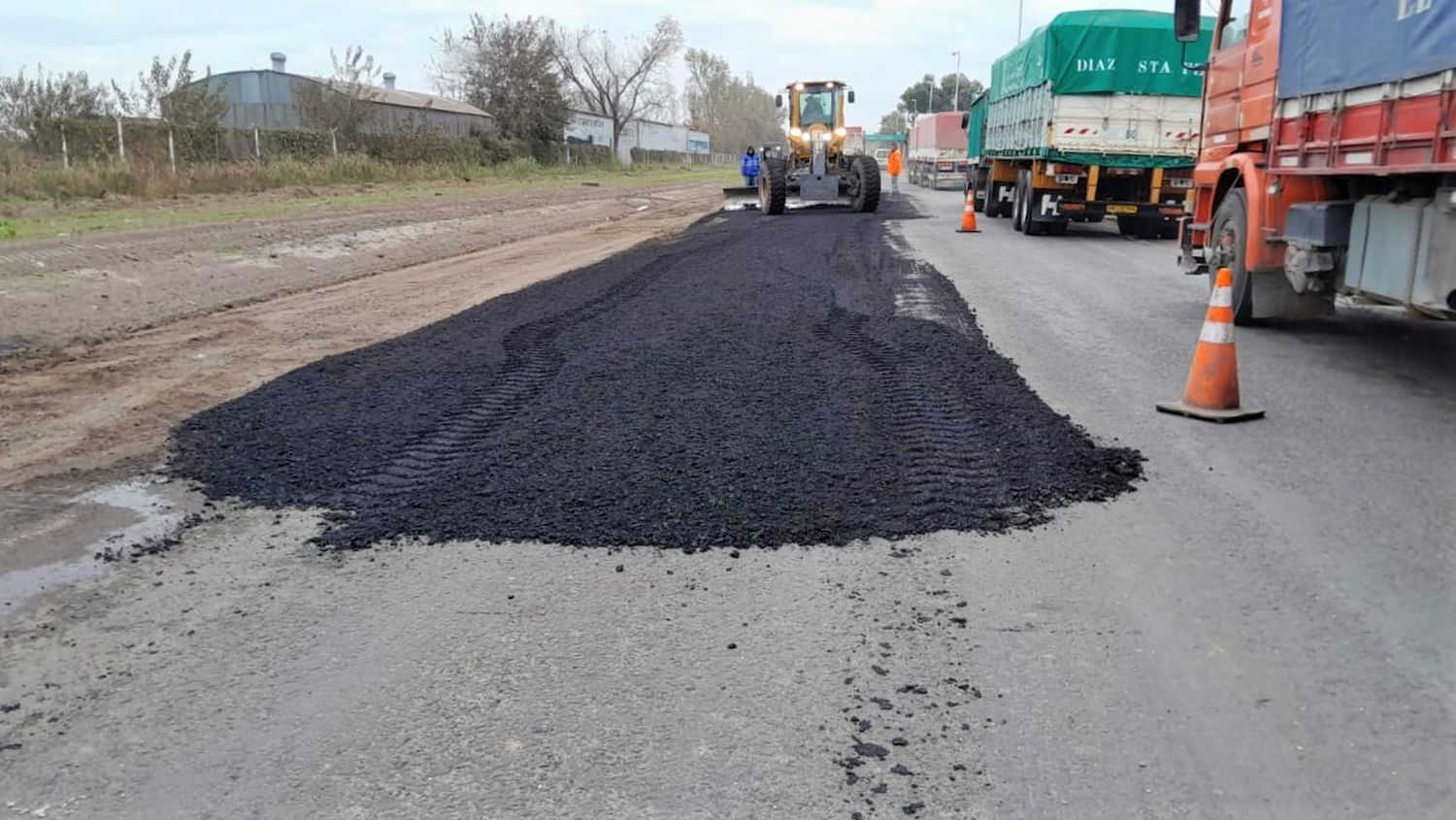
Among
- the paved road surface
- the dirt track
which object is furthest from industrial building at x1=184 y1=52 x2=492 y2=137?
the paved road surface

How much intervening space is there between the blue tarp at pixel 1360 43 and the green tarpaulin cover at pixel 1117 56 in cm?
1031

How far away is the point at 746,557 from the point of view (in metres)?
4.23

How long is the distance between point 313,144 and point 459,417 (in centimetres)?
3104

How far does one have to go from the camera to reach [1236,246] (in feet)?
30.7

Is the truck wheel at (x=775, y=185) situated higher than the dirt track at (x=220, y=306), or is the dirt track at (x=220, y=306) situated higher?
the truck wheel at (x=775, y=185)

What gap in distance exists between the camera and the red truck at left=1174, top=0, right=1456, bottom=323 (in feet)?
20.6

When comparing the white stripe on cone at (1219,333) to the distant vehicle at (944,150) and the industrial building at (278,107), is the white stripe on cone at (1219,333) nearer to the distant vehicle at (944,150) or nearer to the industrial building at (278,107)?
the distant vehicle at (944,150)

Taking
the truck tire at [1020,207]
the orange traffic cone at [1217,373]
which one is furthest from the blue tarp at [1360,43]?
the truck tire at [1020,207]

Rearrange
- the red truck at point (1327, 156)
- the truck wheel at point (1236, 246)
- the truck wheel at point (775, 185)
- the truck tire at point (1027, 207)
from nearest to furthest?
the red truck at point (1327, 156) < the truck wheel at point (1236, 246) < the truck tire at point (1027, 207) < the truck wheel at point (775, 185)

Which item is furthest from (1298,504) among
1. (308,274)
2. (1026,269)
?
(308,274)

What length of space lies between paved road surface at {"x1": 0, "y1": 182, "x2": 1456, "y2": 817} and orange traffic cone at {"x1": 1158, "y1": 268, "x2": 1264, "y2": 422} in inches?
46.1

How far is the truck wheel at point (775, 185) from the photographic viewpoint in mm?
24578

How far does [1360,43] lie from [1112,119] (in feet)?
39.2

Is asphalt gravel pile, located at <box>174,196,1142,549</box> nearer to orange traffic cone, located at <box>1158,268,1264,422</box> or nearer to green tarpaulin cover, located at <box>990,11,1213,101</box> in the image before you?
orange traffic cone, located at <box>1158,268,1264,422</box>
